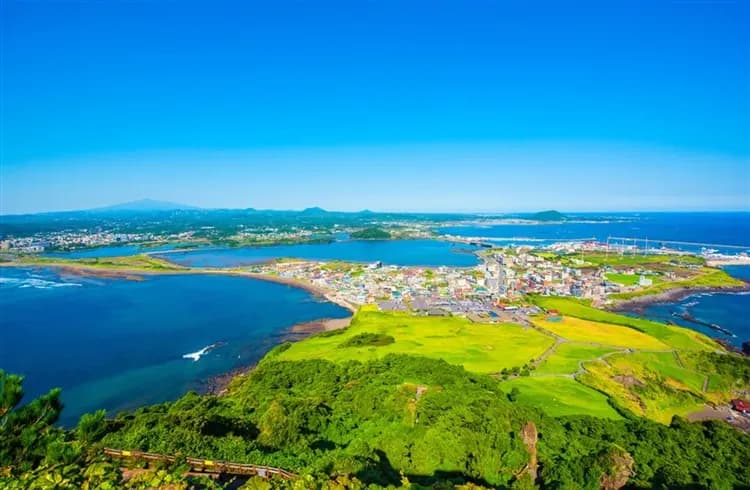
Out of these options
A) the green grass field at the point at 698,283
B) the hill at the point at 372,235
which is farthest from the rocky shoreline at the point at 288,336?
the hill at the point at 372,235

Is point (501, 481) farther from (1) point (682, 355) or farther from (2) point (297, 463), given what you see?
(1) point (682, 355)

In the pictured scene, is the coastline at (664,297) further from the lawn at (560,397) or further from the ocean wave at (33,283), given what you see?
the ocean wave at (33,283)

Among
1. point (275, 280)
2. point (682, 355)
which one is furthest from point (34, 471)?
point (275, 280)

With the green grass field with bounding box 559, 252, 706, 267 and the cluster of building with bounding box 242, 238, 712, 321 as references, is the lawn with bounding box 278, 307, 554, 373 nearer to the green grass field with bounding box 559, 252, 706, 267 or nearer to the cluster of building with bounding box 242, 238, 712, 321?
the cluster of building with bounding box 242, 238, 712, 321

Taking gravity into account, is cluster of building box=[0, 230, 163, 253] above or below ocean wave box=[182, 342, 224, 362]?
above

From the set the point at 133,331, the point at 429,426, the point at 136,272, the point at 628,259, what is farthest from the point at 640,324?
the point at 136,272

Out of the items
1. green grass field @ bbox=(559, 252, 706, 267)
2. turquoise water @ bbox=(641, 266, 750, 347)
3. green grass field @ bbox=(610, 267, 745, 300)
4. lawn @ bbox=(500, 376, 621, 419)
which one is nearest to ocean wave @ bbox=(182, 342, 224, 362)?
lawn @ bbox=(500, 376, 621, 419)
